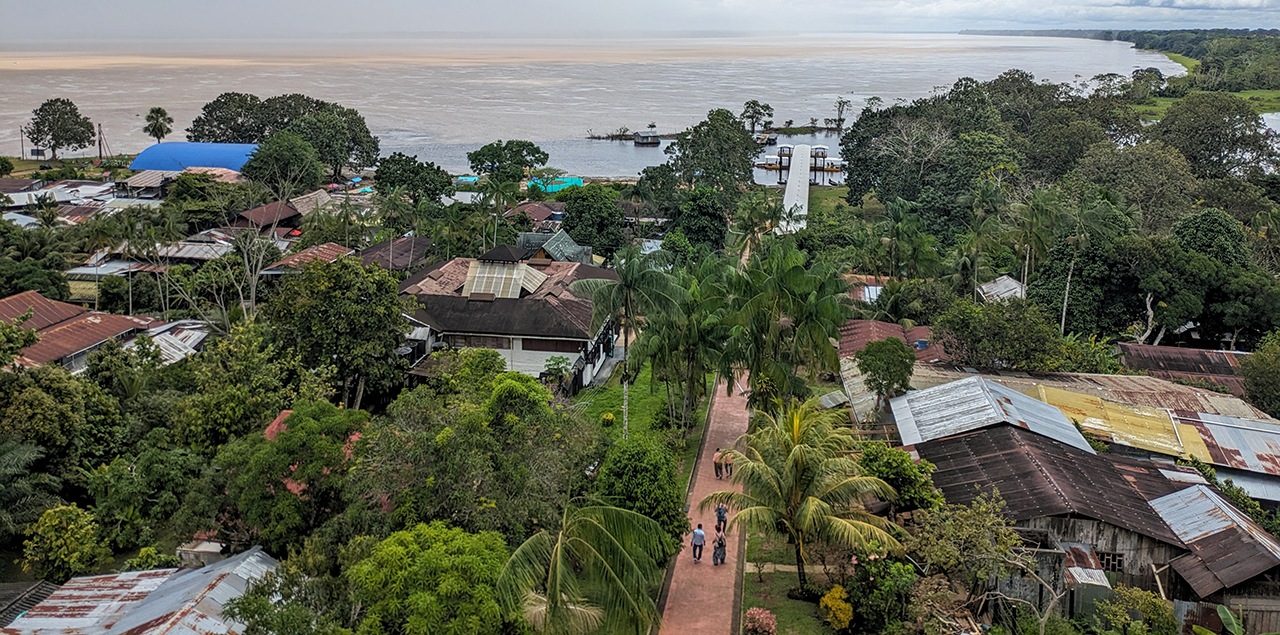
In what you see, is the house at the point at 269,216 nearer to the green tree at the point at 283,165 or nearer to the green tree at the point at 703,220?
the green tree at the point at 283,165

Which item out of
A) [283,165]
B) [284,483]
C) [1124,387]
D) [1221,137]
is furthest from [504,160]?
[284,483]

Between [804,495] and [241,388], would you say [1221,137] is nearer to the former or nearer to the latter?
[804,495]

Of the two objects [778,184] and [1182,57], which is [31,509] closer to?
[778,184]

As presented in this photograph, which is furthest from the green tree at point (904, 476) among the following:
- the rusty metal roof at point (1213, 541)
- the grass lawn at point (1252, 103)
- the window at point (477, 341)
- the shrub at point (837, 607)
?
the grass lawn at point (1252, 103)

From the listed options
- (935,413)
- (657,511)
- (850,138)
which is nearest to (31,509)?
(657,511)

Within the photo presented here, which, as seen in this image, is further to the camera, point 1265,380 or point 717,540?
point 1265,380

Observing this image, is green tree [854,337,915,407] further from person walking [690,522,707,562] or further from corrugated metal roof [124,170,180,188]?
corrugated metal roof [124,170,180,188]

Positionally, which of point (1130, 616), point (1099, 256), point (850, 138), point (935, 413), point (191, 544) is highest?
point (850, 138)
